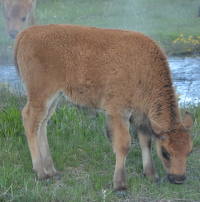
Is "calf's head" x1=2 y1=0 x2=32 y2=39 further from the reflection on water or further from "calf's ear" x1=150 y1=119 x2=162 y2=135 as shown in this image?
"calf's ear" x1=150 y1=119 x2=162 y2=135

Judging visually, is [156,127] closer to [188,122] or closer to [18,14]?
[188,122]

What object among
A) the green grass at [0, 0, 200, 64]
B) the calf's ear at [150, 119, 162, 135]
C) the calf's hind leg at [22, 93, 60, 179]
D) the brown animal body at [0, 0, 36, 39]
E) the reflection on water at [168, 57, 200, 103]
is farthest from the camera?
the green grass at [0, 0, 200, 64]

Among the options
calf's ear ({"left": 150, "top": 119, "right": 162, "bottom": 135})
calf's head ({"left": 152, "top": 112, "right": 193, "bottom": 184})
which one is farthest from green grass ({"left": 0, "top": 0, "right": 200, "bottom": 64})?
calf's head ({"left": 152, "top": 112, "right": 193, "bottom": 184})

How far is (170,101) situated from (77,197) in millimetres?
1562

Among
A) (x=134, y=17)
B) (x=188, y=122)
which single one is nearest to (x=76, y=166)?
(x=188, y=122)

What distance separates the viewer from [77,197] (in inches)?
187

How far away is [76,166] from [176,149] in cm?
150

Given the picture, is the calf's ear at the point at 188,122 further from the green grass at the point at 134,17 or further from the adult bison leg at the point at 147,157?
the green grass at the point at 134,17

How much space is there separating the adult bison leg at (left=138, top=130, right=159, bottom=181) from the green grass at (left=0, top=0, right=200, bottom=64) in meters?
6.89

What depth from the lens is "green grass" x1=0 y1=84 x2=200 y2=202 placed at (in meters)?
4.85

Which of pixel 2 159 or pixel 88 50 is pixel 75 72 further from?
pixel 2 159

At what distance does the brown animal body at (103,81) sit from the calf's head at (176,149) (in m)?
0.07

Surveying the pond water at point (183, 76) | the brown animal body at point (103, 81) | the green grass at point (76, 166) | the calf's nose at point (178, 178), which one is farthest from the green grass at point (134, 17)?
→ the calf's nose at point (178, 178)

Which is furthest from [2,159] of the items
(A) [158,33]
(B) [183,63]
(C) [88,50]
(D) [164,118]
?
(A) [158,33]
